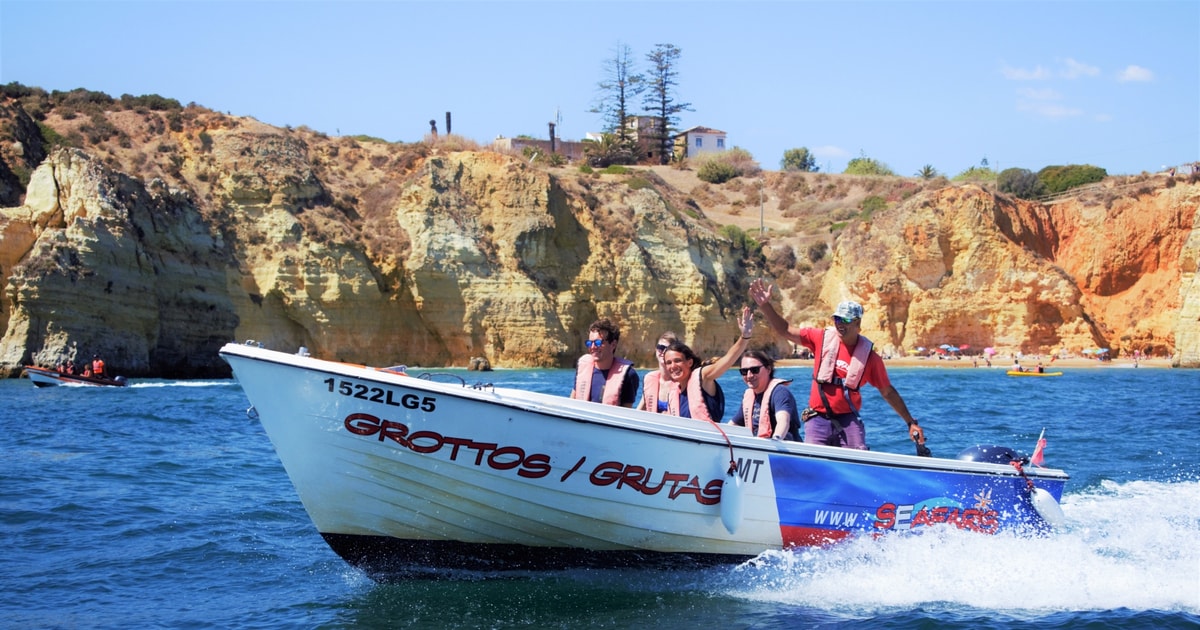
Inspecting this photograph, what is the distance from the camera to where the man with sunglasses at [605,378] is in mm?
8055

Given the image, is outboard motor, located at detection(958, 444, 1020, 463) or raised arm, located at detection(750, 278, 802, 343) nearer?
raised arm, located at detection(750, 278, 802, 343)

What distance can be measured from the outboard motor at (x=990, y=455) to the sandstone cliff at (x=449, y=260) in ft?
96.4

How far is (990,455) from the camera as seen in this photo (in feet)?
28.5

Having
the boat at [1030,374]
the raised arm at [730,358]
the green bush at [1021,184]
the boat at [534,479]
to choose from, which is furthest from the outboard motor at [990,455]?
the green bush at [1021,184]

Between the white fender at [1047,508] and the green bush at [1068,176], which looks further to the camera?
the green bush at [1068,176]

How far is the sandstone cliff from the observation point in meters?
33.5

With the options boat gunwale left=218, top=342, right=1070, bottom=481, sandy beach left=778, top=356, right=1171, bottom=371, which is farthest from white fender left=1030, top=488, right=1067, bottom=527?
sandy beach left=778, top=356, right=1171, bottom=371

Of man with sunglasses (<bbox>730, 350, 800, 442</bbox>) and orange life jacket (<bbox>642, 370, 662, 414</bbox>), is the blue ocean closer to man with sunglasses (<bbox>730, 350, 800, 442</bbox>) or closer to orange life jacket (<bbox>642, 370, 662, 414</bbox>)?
man with sunglasses (<bbox>730, 350, 800, 442</bbox>)

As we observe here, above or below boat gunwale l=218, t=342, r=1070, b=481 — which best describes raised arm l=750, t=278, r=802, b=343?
above

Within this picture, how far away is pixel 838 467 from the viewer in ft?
25.6

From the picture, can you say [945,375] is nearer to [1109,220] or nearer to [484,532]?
[1109,220]

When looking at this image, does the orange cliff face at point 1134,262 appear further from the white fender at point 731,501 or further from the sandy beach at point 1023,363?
the white fender at point 731,501

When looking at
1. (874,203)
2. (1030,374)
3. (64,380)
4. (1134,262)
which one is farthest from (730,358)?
(874,203)

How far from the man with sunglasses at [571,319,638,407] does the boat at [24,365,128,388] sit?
77.8 feet
